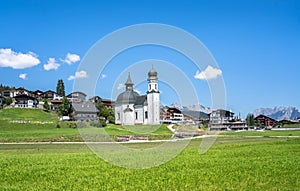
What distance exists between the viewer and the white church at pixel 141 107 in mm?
119875

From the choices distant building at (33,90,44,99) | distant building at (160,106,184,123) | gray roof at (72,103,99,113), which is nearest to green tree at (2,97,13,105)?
gray roof at (72,103,99,113)

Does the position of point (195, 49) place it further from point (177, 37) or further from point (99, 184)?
point (99, 184)

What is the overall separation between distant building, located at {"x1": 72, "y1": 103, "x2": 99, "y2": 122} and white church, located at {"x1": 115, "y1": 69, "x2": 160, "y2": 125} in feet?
26.5

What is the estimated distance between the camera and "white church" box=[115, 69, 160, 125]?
119875 millimetres

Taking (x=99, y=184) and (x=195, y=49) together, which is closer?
(x=99, y=184)

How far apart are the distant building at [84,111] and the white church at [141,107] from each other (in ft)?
26.5

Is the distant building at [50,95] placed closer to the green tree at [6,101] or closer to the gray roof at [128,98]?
the green tree at [6,101]

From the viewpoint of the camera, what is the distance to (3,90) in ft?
521

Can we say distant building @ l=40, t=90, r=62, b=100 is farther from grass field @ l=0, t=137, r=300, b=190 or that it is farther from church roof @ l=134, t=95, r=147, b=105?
grass field @ l=0, t=137, r=300, b=190

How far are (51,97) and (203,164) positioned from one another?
16108 cm

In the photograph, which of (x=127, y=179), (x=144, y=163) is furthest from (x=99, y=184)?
(x=144, y=163)

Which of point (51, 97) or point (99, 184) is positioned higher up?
point (51, 97)

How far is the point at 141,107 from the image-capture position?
414ft

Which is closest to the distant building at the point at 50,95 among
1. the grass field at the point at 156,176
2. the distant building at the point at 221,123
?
the distant building at the point at 221,123
